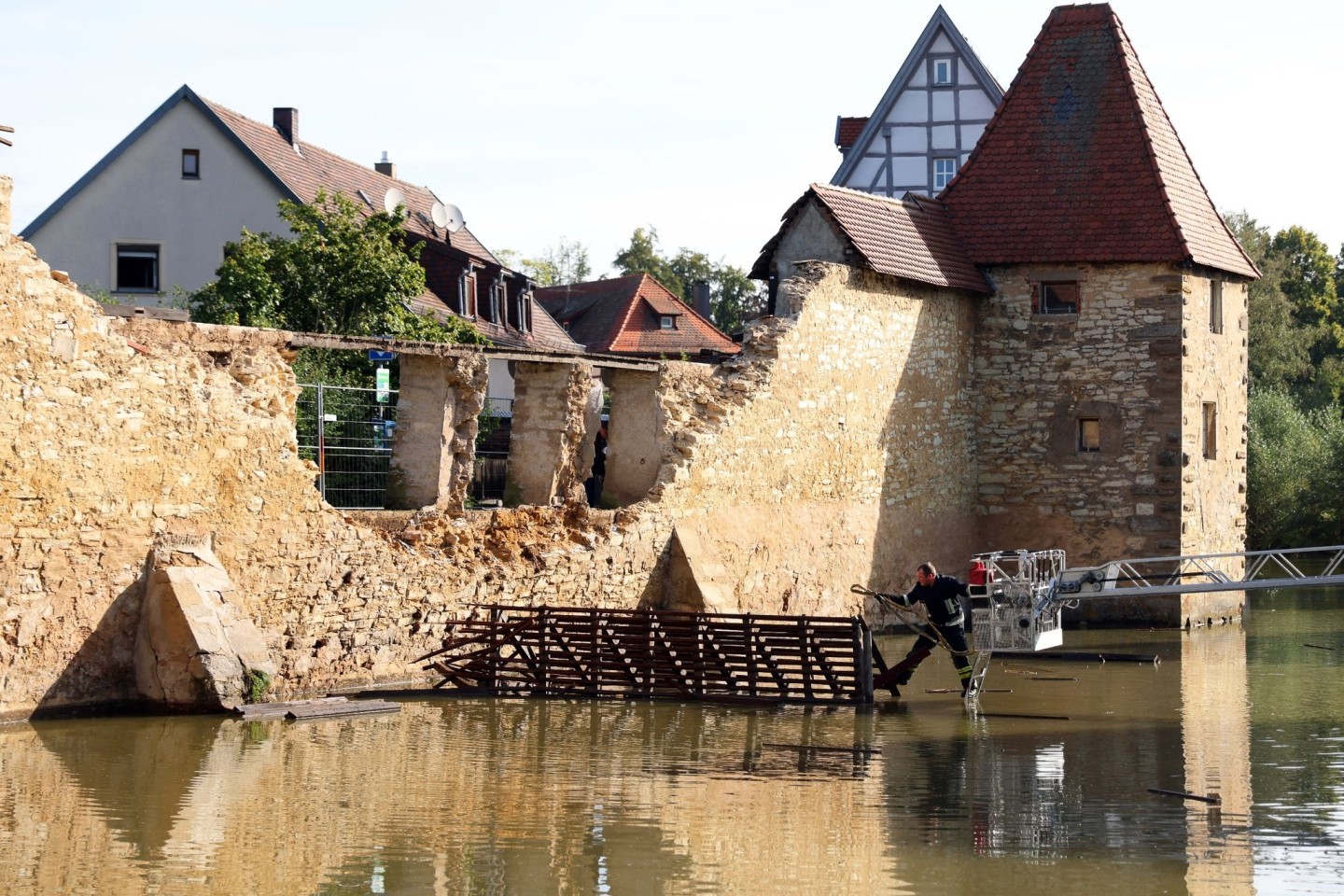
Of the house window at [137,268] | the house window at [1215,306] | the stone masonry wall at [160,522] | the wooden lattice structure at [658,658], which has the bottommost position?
the wooden lattice structure at [658,658]

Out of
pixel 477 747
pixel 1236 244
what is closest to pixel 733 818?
pixel 477 747

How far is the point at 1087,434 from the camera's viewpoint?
87.0 ft

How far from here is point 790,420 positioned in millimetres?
22984

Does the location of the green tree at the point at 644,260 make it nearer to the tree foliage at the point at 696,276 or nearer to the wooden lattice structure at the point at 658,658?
the tree foliage at the point at 696,276

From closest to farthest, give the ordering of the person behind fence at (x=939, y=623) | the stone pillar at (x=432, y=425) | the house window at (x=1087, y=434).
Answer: the person behind fence at (x=939, y=623) < the stone pillar at (x=432, y=425) < the house window at (x=1087, y=434)

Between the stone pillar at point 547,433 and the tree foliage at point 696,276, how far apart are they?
172 ft

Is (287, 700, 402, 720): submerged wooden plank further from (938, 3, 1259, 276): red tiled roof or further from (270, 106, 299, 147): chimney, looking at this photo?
(270, 106, 299, 147): chimney

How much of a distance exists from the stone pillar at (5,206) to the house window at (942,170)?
88.2ft

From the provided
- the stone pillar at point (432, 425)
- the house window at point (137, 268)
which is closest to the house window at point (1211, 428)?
the stone pillar at point (432, 425)

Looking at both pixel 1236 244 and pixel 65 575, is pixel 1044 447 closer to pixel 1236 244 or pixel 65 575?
pixel 1236 244

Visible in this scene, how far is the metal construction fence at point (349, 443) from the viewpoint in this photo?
2133 cm

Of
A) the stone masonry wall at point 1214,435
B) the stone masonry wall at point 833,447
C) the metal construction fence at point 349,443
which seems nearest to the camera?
the metal construction fence at point 349,443

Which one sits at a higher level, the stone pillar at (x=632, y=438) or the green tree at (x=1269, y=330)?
the green tree at (x=1269, y=330)

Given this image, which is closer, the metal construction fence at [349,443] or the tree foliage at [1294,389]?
the metal construction fence at [349,443]
